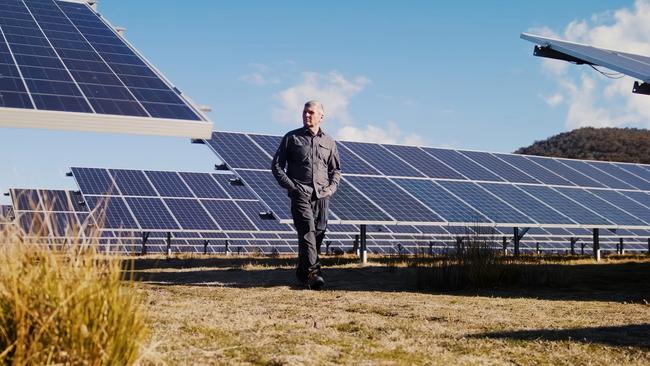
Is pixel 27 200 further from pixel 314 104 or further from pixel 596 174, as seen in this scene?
pixel 314 104

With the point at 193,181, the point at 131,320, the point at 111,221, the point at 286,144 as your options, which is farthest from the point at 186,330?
the point at 193,181

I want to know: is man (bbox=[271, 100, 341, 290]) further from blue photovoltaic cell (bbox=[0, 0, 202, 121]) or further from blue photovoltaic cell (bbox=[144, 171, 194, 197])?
blue photovoltaic cell (bbox=[144, 171, 194, 197])

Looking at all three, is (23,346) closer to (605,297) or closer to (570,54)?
(605,297)

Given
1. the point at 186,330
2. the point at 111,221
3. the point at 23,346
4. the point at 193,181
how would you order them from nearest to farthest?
the point at 23,346 < the point at 186,330 < the point at 111,221 < the point at 193,181

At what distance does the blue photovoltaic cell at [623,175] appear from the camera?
72.3ft

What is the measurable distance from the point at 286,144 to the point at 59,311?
217 inches

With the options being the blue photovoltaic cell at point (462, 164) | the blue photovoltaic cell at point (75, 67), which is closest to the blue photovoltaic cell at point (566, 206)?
the blue photovoltaic cell at point (462, 164)

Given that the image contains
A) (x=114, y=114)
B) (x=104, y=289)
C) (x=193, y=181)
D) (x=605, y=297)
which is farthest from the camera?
(x=193, y=181)

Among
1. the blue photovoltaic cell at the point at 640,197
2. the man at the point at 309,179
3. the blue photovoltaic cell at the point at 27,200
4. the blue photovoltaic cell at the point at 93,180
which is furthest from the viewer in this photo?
the blue photovoltaic cell at the point at 93,180

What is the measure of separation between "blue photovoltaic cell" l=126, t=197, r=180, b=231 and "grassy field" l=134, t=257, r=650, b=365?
1103cm

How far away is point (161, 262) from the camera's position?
1445 centimetres

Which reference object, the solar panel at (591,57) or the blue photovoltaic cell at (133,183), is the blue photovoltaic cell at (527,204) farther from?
the blue photovoltaic cell at (133,183)

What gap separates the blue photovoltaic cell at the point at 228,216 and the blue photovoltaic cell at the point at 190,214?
29 cm

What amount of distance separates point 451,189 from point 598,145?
50.7 meters
